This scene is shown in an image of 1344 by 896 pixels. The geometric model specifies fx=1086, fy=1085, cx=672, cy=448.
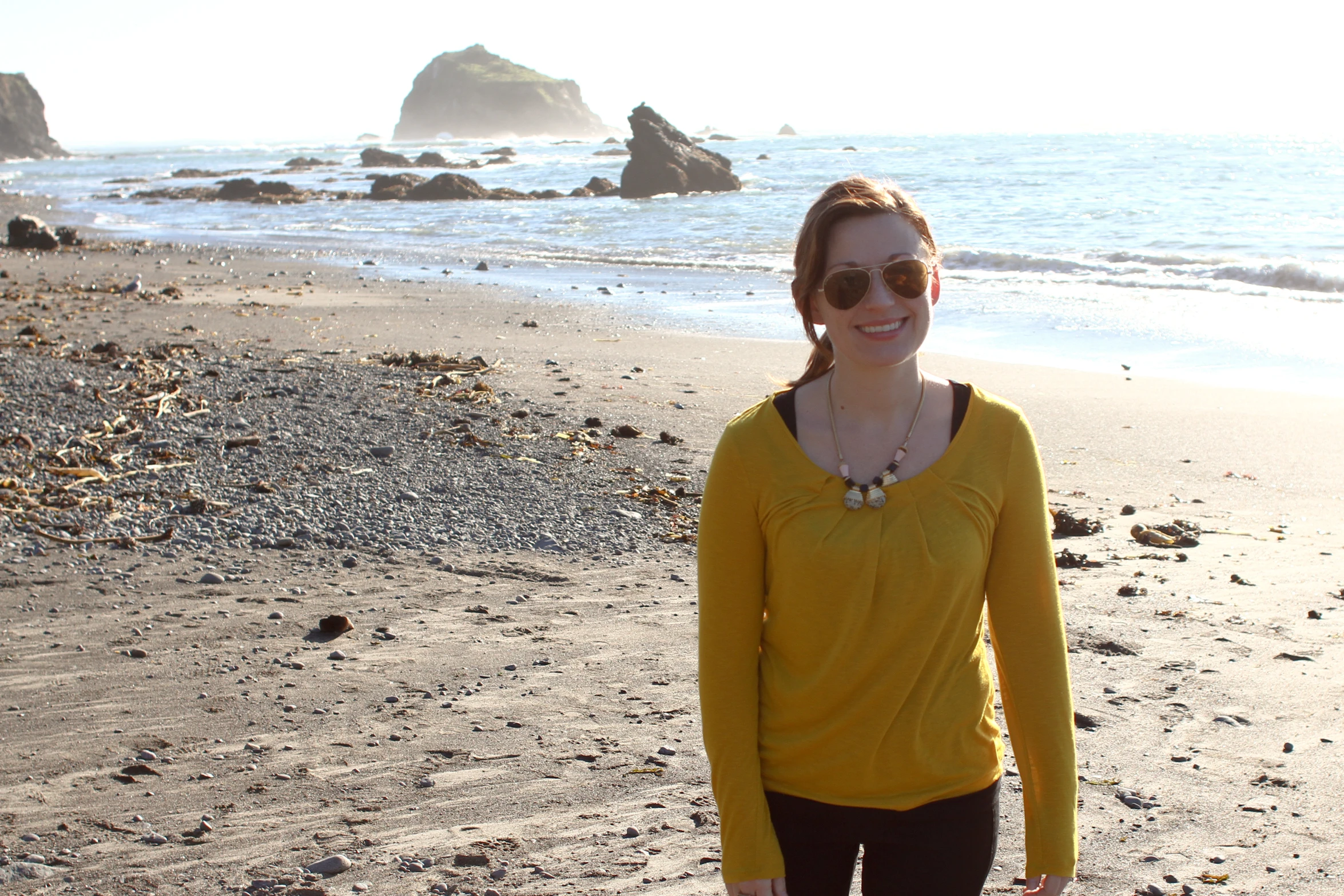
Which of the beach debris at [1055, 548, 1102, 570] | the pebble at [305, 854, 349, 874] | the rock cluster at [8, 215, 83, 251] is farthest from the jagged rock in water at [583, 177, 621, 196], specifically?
the pebble at [305, 854, 349, 874]

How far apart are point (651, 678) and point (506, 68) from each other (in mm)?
208375

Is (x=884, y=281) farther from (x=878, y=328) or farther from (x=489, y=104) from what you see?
(x=489, y=104)

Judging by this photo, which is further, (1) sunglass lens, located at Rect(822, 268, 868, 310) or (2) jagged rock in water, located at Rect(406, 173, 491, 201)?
(2) jagged rock in water, located at Rect(406, 173, 491, 201)

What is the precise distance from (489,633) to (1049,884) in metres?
3.11

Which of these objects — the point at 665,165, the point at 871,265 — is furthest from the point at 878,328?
the point at 665,165

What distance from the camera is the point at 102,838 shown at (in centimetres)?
314

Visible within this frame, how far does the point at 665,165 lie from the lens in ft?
140

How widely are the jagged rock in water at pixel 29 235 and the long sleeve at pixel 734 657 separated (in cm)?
2182

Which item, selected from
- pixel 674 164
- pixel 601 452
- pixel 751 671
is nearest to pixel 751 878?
pixel 751 671

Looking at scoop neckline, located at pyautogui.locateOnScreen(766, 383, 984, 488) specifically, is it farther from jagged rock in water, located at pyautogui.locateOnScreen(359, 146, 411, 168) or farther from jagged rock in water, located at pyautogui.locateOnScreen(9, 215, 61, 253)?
jagged rock in water, located at pyautogui.locateOnScreen(359, 146, 411, 168)

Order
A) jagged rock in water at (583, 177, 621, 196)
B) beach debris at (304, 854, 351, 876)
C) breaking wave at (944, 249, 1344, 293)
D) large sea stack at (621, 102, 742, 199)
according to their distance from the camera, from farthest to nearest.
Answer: jagged rock in water at (583, 177, 621, 196)
large sea stack at (621, 102, 742, 199)
breaking wave at (944, 249, 1344, 293)
beach debris at (304, 854, 351, 876)

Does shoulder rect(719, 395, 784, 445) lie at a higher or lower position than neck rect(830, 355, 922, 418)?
lower

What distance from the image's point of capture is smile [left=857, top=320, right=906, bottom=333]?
186 cm

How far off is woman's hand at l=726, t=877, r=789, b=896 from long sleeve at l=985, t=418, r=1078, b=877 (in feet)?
1.42
